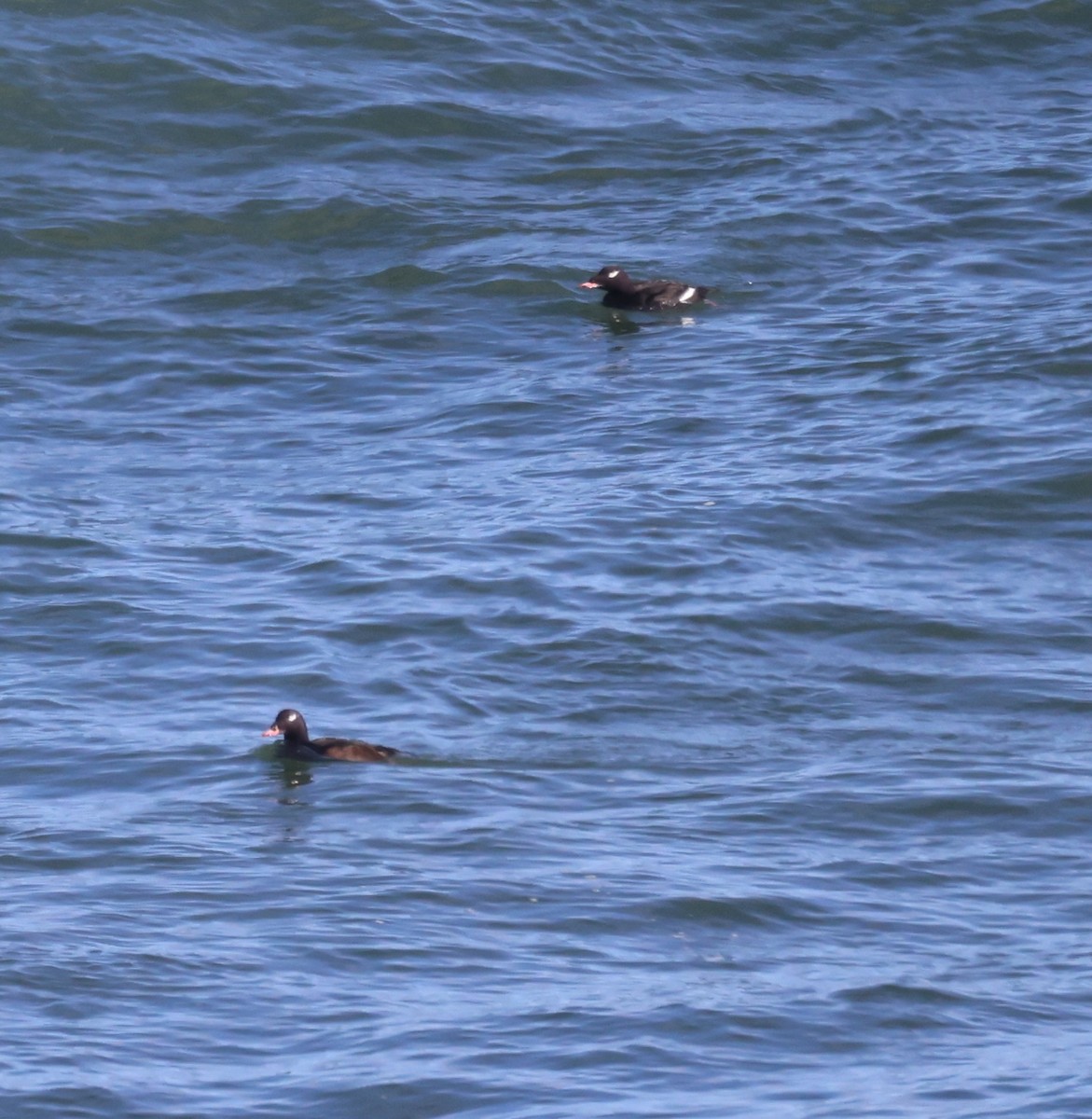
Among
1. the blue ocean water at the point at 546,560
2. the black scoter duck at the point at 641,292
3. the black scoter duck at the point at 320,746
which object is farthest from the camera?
the black scoter duck at the point at 641,292

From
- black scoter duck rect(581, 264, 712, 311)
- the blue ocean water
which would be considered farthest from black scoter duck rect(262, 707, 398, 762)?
black scoter duck rect(581, 264, 712, 311)

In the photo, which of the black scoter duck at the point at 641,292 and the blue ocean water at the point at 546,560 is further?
the black scoter duck at the point at 641,292

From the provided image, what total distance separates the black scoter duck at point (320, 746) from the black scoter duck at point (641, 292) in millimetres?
7423

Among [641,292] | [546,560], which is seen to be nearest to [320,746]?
[546,560]

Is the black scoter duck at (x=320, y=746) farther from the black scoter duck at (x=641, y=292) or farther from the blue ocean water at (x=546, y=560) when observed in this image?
the black scoter duck at (x=641, y=292)

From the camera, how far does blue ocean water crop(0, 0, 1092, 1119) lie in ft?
27.0

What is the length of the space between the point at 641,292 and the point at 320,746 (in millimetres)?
A: 7664

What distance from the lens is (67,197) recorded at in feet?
65.5

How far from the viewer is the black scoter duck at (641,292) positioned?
17672mm

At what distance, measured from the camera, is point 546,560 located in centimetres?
1355

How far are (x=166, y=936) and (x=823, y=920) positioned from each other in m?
2.57

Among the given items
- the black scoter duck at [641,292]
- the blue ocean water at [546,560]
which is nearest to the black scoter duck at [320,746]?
the blue ocean water at [546,560]

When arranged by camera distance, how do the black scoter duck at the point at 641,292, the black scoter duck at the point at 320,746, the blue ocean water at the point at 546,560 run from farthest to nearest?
the black scoter duck at the point at 641,292, the black scoter duck at the point at 320,746, the blue ocean water at the point at 546,560

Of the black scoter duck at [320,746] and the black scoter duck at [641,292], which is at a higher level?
the black scoter duck at [641,292]
